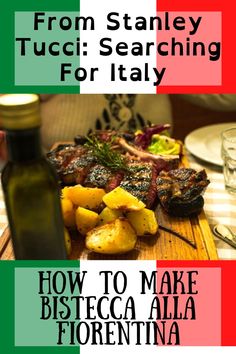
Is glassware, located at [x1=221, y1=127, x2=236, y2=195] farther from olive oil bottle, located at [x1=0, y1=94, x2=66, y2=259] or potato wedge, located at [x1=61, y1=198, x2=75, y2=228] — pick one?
olive oil bottle, located at [x1=0, y1=94, x2=66, y2=259]

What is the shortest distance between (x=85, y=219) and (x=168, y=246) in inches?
8.0

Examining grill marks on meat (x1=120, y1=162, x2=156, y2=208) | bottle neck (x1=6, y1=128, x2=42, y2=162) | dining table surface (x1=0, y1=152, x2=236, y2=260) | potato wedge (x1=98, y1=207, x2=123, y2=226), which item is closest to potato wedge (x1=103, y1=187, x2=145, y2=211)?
potato wedge (x1=98, y1=207, x2=123, y2=226)

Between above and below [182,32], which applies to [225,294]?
below

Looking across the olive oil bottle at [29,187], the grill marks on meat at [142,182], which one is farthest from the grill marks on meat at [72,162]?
the olive oil bottle at [29,187]

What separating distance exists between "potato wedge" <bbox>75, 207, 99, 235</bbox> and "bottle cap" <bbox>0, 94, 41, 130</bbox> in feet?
1.50

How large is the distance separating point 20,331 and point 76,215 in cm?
29

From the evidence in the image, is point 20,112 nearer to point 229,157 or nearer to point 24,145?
point 24,145

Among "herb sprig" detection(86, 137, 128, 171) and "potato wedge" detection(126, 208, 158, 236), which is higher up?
"herb sprig" detection(86, 137, 128, 171)

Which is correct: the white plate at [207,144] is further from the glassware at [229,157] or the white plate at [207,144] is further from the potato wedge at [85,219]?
the potato wedge at [85,219]

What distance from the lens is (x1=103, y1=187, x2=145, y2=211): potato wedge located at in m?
1.09

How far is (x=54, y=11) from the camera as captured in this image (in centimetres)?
116

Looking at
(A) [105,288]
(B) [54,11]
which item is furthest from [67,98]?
(A) [105,288]

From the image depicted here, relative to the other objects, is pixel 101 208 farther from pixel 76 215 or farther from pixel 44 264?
pixel 44 264

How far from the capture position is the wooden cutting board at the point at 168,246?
1100 mm
